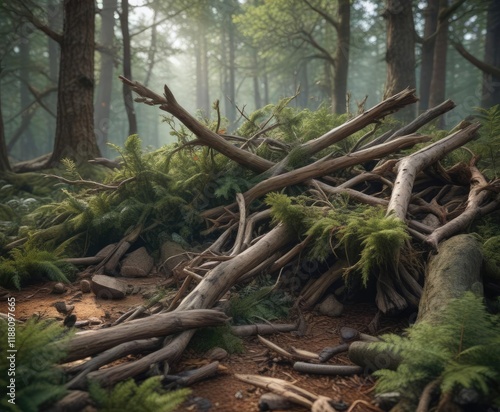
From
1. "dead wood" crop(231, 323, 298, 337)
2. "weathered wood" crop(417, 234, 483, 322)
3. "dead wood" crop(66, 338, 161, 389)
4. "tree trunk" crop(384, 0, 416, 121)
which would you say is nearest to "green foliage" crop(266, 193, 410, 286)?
"weathered wood" crop(417, 234, 483, 322)

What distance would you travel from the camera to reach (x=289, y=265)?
452 cm

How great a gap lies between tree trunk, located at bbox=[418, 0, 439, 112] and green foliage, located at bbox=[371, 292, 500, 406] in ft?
42.0

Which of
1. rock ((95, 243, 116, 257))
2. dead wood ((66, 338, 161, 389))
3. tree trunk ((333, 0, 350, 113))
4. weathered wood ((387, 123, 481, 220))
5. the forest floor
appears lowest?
the forest floor


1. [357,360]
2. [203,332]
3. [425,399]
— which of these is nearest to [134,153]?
[203,332]

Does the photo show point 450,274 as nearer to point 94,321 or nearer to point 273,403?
point 273,403

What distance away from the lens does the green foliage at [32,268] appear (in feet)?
14.8

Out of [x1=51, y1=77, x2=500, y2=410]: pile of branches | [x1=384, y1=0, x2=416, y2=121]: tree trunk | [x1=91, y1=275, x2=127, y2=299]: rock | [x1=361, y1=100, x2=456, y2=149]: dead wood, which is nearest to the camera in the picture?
[x1=51, y1=77, x2=500, y2=410]: pile of branches

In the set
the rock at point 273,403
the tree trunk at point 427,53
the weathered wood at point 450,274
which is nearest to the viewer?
the rock at point 273,403

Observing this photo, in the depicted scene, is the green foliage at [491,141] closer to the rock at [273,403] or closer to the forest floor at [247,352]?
the forest floor at [247,352]

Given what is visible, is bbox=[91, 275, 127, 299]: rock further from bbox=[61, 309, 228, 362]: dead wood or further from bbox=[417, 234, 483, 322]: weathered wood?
bbox=[417, 234, 483, 322]: weathered wood

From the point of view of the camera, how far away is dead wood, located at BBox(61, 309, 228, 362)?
2438 millimetres

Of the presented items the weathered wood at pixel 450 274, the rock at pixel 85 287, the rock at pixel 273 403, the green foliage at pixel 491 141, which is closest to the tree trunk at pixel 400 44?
the green foliage at pixel 491 141

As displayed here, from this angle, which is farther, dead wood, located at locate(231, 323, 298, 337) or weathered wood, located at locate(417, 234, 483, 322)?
dead wood, located at locate(231, 323, 298, 337)

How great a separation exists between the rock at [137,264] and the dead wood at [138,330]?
2379mm
